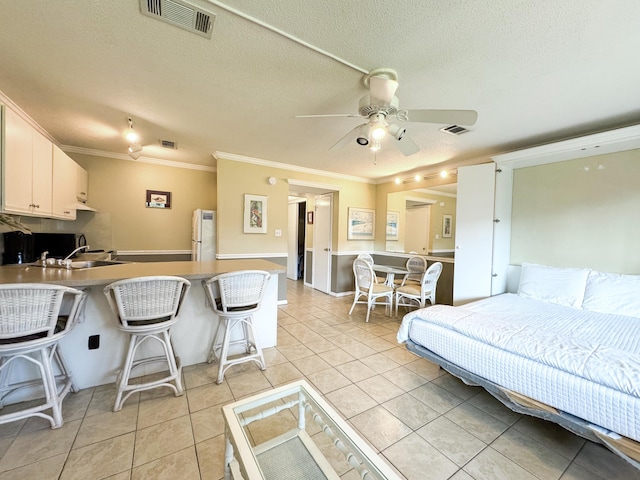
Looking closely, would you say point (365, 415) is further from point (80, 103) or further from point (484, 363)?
point (80, 103)

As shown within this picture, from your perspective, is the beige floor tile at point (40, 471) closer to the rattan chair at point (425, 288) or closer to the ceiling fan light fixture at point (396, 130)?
the ceiling fan light fixture at point (396, 130)

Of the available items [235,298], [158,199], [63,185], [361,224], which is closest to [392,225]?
[361,224]

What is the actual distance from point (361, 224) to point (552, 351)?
406 centimetres

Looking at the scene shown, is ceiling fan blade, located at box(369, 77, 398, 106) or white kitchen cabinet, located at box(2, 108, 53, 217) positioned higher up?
ceiling fan blade, located at box(369, 77, 398, 106)

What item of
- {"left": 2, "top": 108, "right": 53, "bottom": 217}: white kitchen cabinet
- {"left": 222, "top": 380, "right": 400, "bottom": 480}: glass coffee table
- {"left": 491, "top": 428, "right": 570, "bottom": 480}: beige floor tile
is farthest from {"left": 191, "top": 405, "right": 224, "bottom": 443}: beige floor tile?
{"left": 2, "top": 108, "right": 53, "bottom": 217}: white kitchen cabinet

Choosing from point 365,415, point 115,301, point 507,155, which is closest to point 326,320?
point 365,415

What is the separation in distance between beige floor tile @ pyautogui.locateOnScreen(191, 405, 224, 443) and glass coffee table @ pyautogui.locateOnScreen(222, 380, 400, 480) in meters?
0.22

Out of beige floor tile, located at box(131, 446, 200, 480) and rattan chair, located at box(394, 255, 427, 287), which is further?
rattan chair, located at box(394, 255, 427, 287)

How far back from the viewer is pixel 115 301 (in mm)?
1780

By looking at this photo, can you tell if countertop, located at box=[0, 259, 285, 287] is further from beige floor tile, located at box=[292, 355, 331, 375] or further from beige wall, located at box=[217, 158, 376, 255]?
beige wall, located at box=[217, 158, 376, 255]

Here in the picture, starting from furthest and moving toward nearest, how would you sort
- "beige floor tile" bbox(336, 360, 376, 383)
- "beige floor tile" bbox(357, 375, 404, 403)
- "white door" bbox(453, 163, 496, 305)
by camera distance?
"white door" bbox(453, 163, 496, 305), "beige floor tile" bbox(336, 360, 376, 383), "beige floor tile" bbox(357, 375, 404, 403)

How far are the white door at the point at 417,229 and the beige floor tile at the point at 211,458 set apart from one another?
4464 millimetres

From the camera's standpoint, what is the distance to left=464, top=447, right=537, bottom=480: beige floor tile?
54.3 inches

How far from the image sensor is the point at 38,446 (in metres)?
1.50
